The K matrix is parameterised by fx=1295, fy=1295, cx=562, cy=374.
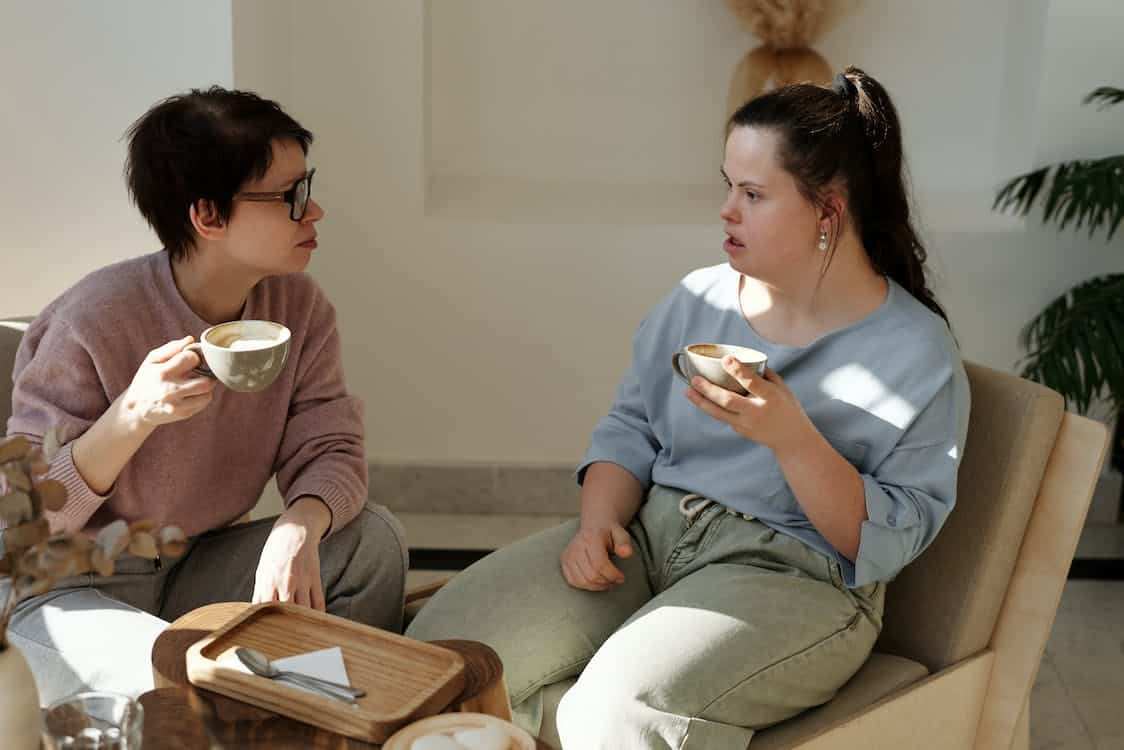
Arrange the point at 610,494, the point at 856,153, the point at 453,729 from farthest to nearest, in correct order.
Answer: the point at 610,494 < the point at 856,153 < the point at 453,729

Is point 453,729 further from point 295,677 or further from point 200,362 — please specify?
point 200,362

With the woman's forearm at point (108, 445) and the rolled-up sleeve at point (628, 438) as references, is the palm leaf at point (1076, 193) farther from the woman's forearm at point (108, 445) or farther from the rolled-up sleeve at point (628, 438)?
the woman's forearm at point (108, 445)

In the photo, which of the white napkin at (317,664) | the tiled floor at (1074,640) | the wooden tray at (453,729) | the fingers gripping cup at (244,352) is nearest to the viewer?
the wooden tray at (453,729)

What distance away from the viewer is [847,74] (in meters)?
1.94

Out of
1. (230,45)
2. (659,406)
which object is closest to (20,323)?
(230,45)

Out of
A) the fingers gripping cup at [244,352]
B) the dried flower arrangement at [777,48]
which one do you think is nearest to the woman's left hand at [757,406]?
the fingers gripping cup at [244,352]

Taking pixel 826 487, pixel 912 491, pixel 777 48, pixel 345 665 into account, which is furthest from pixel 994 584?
pixel 777 48

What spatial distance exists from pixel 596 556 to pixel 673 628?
0.70ft

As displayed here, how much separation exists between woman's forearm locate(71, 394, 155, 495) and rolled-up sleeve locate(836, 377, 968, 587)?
3.18 ft

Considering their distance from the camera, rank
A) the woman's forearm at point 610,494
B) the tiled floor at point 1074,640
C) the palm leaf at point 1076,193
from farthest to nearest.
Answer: the palm leaf at point 1076,193 → the tiled floor at point 1074,640 → the woman's forearm at point 610,494

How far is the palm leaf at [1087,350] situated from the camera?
3.23m

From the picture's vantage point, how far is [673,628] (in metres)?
1.67

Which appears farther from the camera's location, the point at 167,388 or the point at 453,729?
the point at 167,388

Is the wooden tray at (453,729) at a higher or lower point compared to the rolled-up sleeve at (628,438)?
lower
